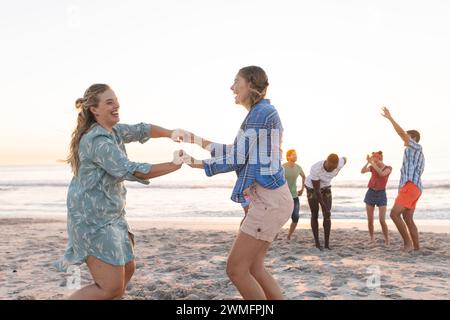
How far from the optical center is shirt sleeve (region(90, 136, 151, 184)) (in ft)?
10.4

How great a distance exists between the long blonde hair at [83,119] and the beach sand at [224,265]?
8.83ft

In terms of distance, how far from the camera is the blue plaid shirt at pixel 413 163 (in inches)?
312

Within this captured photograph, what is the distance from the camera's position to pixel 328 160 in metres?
8.43

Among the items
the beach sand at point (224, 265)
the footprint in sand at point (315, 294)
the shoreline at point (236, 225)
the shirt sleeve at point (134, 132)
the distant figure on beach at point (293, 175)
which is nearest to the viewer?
the shirt sleeve at point (134, 132)

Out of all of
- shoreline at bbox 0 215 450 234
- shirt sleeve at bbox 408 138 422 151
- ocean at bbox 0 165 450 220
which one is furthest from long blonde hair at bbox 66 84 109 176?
ocean at bbox 0 165 450 220

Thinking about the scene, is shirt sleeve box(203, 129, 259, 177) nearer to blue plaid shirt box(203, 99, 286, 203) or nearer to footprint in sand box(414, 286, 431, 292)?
blue plaid shirt box(203, 99, 286, 203)

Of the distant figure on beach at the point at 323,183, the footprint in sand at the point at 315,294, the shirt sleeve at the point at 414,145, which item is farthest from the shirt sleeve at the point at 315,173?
the footprint in sand at the point at 315,294

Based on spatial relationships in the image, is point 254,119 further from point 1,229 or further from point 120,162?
point 1,229

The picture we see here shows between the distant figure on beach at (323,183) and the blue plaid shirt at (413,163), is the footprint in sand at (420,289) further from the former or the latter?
the distant figure on beach at (323,183)

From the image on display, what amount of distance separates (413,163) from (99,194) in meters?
6.16

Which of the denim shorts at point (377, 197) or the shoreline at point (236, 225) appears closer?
the denim shorts at point (377, 197)

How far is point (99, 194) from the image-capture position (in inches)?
128
